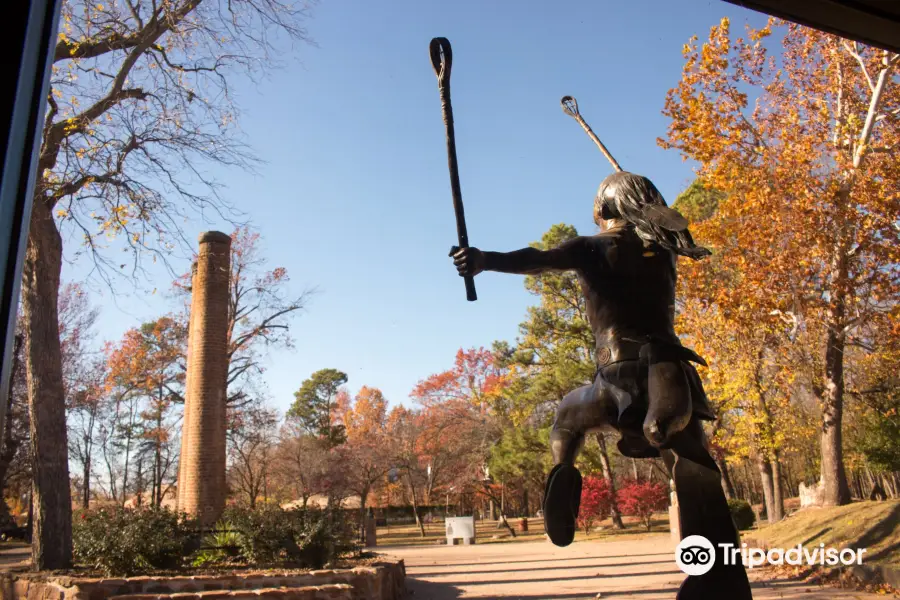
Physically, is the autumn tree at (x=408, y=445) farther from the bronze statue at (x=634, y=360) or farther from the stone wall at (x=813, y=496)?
the bronze statue at (x=634, y=360)

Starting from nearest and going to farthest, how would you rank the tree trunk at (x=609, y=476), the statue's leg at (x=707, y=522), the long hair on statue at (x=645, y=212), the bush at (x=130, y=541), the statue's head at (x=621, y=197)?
the statue's leg at (x=707, y=522) → the long hair on statue at (x=645, y=212) → the statue's head at (x=621, y=197) → the bush at (x=130, y=541) → the tree trunk at (x=609, y=476)

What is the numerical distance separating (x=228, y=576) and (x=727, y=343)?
12351 mm

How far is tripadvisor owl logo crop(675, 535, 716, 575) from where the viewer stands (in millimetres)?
2652

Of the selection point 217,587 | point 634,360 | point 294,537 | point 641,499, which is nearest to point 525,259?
point 634,360

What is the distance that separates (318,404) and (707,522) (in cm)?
4490

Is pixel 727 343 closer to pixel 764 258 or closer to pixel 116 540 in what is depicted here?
pixel 764 258

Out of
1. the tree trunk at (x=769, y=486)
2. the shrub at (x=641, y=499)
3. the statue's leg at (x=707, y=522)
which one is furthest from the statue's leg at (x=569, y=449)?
the shrub at (x=641, y=499)

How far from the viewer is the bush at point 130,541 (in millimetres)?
9039

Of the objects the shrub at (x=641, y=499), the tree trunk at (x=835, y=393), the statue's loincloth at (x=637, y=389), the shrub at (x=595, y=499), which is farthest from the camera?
the shrub at (x=641, y=499)

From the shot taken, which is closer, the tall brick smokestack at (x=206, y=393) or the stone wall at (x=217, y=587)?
the stone wall at (x=217, y=587)

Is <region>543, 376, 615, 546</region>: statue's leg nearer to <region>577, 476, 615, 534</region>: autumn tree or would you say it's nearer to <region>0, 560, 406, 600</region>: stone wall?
<region>0, 560, 406, 600</region>: stone wall

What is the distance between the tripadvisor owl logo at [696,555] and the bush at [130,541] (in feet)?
28.9

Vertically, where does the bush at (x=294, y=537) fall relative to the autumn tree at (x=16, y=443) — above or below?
below

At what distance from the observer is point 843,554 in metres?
7.78
